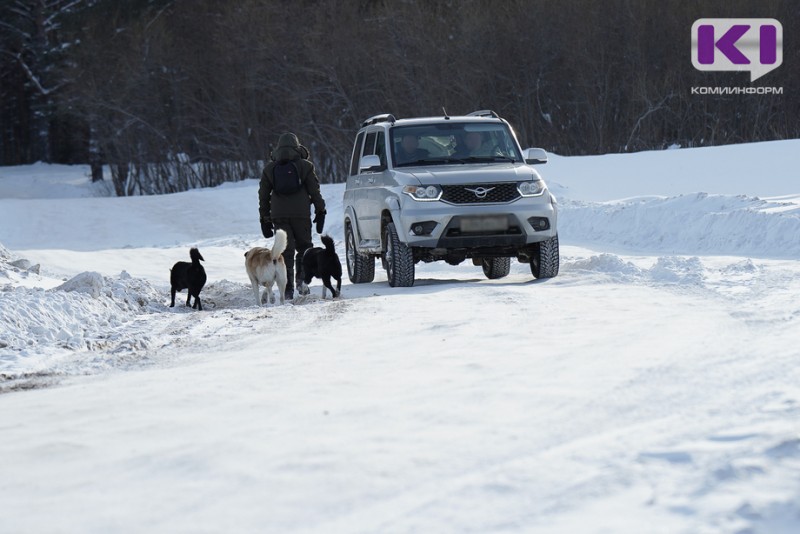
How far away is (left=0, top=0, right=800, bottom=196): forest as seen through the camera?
133 ft

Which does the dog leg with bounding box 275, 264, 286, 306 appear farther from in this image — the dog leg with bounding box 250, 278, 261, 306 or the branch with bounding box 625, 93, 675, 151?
the branch with bounding box 625, 93, 675, 151

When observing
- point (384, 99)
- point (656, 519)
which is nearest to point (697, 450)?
point (656, 519)

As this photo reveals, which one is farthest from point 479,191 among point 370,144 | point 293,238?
point 370,144

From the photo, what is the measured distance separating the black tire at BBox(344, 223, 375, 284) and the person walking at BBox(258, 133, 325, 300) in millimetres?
1497

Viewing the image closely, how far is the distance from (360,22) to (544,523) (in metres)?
44.0

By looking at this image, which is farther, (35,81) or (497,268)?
(35,81)

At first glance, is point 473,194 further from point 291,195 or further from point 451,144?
point 291,195

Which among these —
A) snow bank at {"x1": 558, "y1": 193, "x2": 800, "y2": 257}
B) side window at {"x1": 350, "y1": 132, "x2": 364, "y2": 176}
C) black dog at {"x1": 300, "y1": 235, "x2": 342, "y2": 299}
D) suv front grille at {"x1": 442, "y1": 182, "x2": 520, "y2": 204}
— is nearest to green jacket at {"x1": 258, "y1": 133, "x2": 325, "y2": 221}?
black dog at {"x1": 300, "y1": 235, "x2": 342, "y2": 299}

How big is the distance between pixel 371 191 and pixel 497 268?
2038 mm

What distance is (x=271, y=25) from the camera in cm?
4831

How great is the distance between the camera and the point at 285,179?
44.5ft

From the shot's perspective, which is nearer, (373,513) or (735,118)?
(373,513)

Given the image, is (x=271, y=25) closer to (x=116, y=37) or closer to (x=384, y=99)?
(x=384, y=99)

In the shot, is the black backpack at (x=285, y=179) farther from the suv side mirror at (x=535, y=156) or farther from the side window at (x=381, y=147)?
the suv side mirror at (x=535, y=156)
